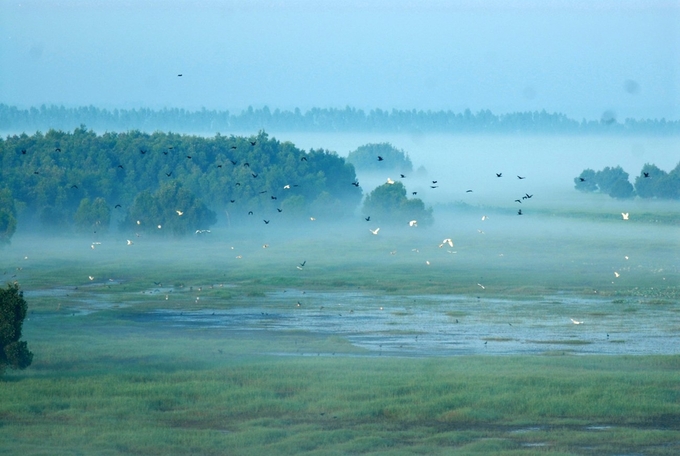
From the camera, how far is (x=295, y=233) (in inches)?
4747

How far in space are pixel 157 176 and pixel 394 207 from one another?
109 feet

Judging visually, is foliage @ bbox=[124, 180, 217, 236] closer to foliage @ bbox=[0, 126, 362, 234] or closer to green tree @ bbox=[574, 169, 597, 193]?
foliage @ bbox=[0, 126, 362, 234]

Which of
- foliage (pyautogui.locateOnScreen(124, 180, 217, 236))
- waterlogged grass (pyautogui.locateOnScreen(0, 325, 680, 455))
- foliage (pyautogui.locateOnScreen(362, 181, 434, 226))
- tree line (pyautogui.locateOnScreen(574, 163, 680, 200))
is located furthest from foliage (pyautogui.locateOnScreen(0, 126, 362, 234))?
waterlogged grass (pyautogui.locateOnScreen(0, 325, 680, 455))

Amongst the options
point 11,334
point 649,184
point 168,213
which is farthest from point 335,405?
point 649,184

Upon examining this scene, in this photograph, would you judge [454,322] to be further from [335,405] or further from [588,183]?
[588,183]

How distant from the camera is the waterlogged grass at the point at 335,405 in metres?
31.5

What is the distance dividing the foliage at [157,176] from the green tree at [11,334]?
227ft

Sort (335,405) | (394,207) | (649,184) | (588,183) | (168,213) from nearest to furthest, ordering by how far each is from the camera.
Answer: (335,405) < (168,213) < (394,207) < (649,184) < (588,183)

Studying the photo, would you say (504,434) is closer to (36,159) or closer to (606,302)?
(606,302)

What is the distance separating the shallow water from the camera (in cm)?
4938

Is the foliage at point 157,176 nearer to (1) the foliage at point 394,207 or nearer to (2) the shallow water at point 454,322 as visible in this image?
(1) the foliage at point 394,207

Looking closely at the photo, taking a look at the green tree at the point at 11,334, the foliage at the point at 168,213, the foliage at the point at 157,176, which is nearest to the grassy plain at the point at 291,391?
the green tree at the point at 11,334

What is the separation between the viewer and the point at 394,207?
124 m

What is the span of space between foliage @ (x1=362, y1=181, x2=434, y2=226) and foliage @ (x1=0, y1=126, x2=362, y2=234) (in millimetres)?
8953
